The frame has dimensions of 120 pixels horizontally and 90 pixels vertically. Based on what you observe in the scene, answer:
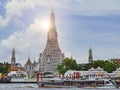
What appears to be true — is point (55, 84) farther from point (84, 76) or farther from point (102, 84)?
point (84, 76)

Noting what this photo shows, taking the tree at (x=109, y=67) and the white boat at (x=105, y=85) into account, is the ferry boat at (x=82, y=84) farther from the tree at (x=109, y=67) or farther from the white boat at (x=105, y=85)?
the tree at (x=109, y=67)

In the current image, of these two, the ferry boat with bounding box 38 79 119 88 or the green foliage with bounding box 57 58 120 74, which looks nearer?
the ferry boat with bounding box 38 79 119 88

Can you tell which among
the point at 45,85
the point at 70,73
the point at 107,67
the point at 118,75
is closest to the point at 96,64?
the point at 107,67

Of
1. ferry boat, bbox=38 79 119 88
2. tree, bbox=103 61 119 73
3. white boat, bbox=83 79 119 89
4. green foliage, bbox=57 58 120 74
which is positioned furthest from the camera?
green foliage, bbox=57 58 120 74

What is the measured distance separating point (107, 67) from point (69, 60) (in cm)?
2750

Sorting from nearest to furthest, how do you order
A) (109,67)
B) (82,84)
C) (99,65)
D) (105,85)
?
1. (105,85)
2. (82,84)
3. (109,67)
4. (99,65)

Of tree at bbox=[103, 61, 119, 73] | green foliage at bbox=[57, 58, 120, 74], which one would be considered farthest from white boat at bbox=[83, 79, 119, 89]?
green foliage at bbox=[57, 58, 120, 74]

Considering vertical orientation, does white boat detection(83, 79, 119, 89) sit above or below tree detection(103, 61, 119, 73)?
below

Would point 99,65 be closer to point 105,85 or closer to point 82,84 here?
point 82,84

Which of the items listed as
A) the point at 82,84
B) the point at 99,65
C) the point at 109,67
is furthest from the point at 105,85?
the point at 99,65

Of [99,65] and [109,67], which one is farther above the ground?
[99,65]

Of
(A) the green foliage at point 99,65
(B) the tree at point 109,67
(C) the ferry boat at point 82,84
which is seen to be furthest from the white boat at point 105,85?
(A) the green foliage at point 99,65

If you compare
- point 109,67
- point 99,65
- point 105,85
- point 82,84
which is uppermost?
point 99,65

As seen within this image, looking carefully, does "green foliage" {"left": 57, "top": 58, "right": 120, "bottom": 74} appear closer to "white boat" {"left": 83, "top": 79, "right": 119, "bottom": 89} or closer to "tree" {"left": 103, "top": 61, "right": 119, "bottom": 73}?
"tree" {"left": 103, "top": 61, "right": 119, "bottom": 73}
